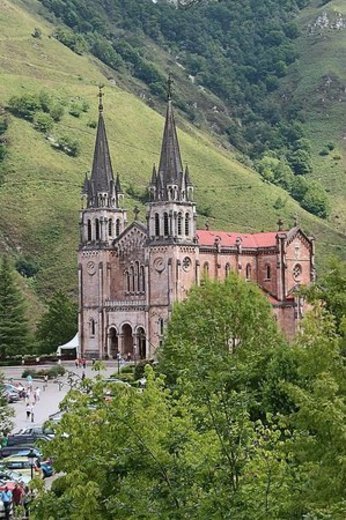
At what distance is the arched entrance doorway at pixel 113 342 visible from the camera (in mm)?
Answer: 112125

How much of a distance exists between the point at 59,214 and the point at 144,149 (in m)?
27.1

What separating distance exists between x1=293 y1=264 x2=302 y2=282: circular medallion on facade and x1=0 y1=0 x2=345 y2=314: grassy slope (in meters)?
31.3

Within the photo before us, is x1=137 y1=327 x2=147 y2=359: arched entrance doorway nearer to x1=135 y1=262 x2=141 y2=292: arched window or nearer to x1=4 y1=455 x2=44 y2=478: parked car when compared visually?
x1=135 y1=262 x2=141 y2=292: arched window

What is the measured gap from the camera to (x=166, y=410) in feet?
→ 112

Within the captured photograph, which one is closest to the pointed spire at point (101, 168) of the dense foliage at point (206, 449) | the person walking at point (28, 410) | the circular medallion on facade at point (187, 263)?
the circular medallion on facade at point (187, 263)

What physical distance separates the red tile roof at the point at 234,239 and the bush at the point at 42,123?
5247cm

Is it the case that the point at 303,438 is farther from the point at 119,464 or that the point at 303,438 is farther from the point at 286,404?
the point at 286,404

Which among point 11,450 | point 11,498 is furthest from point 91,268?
point 11,498

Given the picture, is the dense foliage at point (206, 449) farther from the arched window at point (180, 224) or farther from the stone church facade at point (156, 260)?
the arched window at point (180, 224)

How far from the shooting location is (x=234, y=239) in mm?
115500

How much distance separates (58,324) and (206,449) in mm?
89046

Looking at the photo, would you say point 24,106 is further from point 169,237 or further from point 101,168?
point 169,237

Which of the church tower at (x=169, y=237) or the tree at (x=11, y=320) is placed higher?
the church tower at (x=169, y=237)

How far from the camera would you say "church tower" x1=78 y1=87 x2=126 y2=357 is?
113000mm
